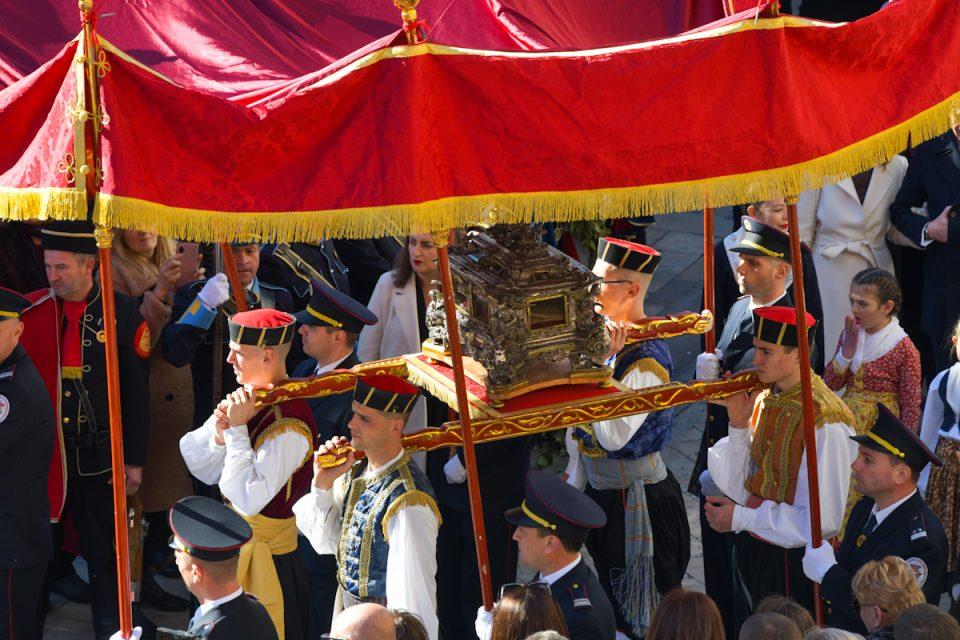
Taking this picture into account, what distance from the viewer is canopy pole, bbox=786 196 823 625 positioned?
538 centimetres

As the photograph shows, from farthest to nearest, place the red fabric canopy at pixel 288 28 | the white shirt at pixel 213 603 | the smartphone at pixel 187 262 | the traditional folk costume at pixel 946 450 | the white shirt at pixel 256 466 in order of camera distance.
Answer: the smartphone at pixel 187 262
the traditional folk costume at pixel 946 450
the white shirt at pixel 256 466
the red fabric canopy at pixel 288 28
the white shirt at pixel 213 603

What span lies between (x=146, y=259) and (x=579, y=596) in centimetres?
364

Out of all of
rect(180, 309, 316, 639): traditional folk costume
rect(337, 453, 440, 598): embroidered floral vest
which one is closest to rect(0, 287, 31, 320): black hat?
rect(180, 309, 316, 639): traditional folk costume

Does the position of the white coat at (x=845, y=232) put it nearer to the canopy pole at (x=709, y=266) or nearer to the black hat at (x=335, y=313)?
the canopy pole at (x=709, y=266)

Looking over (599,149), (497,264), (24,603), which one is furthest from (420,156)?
(24,603)

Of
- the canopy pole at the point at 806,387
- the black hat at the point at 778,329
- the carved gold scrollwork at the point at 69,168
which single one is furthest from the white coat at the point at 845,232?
the carved gold scrollwork at the point at 69,168

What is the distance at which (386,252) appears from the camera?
9.27 meters

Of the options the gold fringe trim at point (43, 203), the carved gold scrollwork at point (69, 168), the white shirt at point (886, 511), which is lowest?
the white shirt at point (886, 511)

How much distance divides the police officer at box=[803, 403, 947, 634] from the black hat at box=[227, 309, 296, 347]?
2275 mm

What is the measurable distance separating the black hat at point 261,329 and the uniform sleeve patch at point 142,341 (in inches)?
52.7

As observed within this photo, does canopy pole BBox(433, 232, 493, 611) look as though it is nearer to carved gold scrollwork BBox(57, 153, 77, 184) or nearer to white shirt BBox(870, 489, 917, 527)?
carved gold scrollwork BBox(57, 153, 77, 184)

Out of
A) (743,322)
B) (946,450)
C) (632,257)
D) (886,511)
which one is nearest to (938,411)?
(946,450)

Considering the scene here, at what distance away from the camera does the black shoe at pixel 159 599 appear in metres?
7.53

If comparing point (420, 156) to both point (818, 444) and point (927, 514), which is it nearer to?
point (818, 444)
